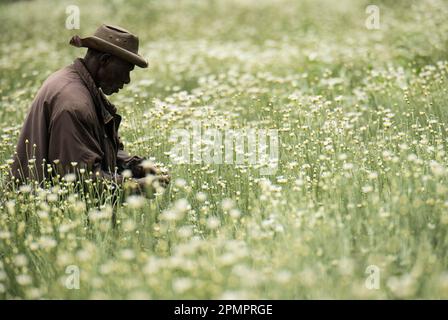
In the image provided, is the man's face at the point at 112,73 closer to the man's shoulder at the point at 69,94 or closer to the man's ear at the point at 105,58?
the man's ear at the point at 105,58

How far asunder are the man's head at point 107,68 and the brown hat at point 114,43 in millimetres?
69

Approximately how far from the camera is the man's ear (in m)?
4.09

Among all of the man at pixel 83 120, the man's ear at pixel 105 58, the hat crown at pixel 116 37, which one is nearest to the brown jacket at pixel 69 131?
the man at pixel 83 120

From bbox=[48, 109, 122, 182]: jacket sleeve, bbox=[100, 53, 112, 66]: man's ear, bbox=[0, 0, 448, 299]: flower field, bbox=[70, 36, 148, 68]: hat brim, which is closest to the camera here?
bbox=[0, 0, 448, 299]: flower field

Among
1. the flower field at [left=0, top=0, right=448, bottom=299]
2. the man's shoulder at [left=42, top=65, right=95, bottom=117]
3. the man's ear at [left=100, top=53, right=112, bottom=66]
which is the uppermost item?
the man's ear at [left=100, top=53, right=112, bottom=66]

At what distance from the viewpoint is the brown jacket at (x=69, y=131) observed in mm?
3775

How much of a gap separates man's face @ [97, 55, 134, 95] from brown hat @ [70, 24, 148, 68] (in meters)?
0.07

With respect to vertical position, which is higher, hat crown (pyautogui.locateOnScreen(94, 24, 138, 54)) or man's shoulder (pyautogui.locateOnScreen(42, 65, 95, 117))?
hat crown (pyautogui.locateOnScreen(94, 24, 138, 54))

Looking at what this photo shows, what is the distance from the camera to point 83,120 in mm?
3828

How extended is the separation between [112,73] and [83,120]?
49cm

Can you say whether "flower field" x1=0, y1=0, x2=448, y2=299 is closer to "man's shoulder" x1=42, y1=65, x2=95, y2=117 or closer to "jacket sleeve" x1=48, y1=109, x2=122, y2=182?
"jacket sleeve" x1=48, y1=109, x2=122, y2=182

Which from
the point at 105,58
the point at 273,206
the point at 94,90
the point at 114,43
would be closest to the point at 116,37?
the point at 114,43

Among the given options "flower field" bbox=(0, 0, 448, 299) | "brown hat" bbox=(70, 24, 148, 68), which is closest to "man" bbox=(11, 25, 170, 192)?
"brown hat" bbox=(70, 24, 148, 68)
